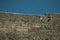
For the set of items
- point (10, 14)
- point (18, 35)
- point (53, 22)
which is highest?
point (10, 14)

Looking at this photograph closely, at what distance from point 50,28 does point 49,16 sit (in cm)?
44

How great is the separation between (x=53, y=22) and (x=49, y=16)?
0.26m

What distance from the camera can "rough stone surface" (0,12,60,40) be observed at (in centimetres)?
398

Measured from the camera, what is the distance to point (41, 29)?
14.3 feet

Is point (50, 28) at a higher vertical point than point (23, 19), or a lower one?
lower

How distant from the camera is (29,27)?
4238 millimetres

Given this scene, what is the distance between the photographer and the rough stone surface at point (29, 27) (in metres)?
3.98

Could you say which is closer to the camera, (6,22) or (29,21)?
(6,22)

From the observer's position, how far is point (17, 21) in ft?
13.7

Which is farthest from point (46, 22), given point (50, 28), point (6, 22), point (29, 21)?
point (6, 22)

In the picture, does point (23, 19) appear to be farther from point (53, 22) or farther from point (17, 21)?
point (53, 22)

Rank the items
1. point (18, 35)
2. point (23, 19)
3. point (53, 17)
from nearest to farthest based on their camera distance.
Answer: point (18, 35) → point (23, 19) → point (53, 17)

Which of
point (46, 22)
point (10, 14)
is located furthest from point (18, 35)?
point (46, 22)

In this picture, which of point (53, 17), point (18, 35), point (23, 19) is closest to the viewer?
point (18, 35)
